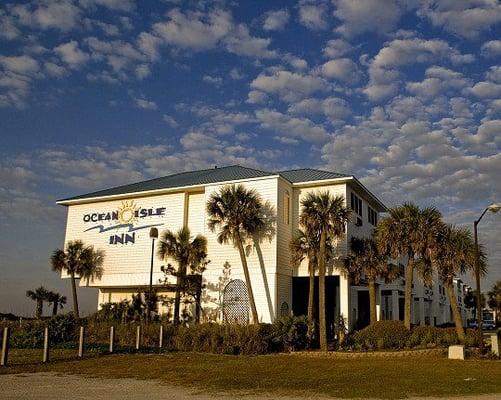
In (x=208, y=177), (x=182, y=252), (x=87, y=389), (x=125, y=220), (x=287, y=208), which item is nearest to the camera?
(x=87, y=389)

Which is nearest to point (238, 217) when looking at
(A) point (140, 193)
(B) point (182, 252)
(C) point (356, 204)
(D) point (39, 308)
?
(B) point (182, 252)

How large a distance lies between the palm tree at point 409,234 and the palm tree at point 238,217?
7489 millimetres

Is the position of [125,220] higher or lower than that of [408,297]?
higher

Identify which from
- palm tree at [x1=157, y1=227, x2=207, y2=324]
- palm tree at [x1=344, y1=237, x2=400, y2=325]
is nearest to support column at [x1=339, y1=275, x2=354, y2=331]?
palm tree at [x1=344, y1=237, x2=400, y2=325]

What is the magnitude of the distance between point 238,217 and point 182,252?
17.1 ft

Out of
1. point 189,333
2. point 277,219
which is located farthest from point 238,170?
point 189,333

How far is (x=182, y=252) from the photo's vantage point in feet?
117

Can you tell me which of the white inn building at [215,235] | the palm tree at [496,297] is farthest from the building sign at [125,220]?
the palm tree at [496,297]

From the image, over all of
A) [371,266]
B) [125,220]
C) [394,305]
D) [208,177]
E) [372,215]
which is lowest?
[394,305]

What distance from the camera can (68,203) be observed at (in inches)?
1747

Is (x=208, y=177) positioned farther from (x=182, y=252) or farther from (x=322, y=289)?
(x=322, y=289)

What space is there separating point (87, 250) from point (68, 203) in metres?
4.85

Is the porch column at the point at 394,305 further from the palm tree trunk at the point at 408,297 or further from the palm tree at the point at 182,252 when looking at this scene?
the palm tree at the point at 182,252

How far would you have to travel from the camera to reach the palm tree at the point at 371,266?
3306 cm
